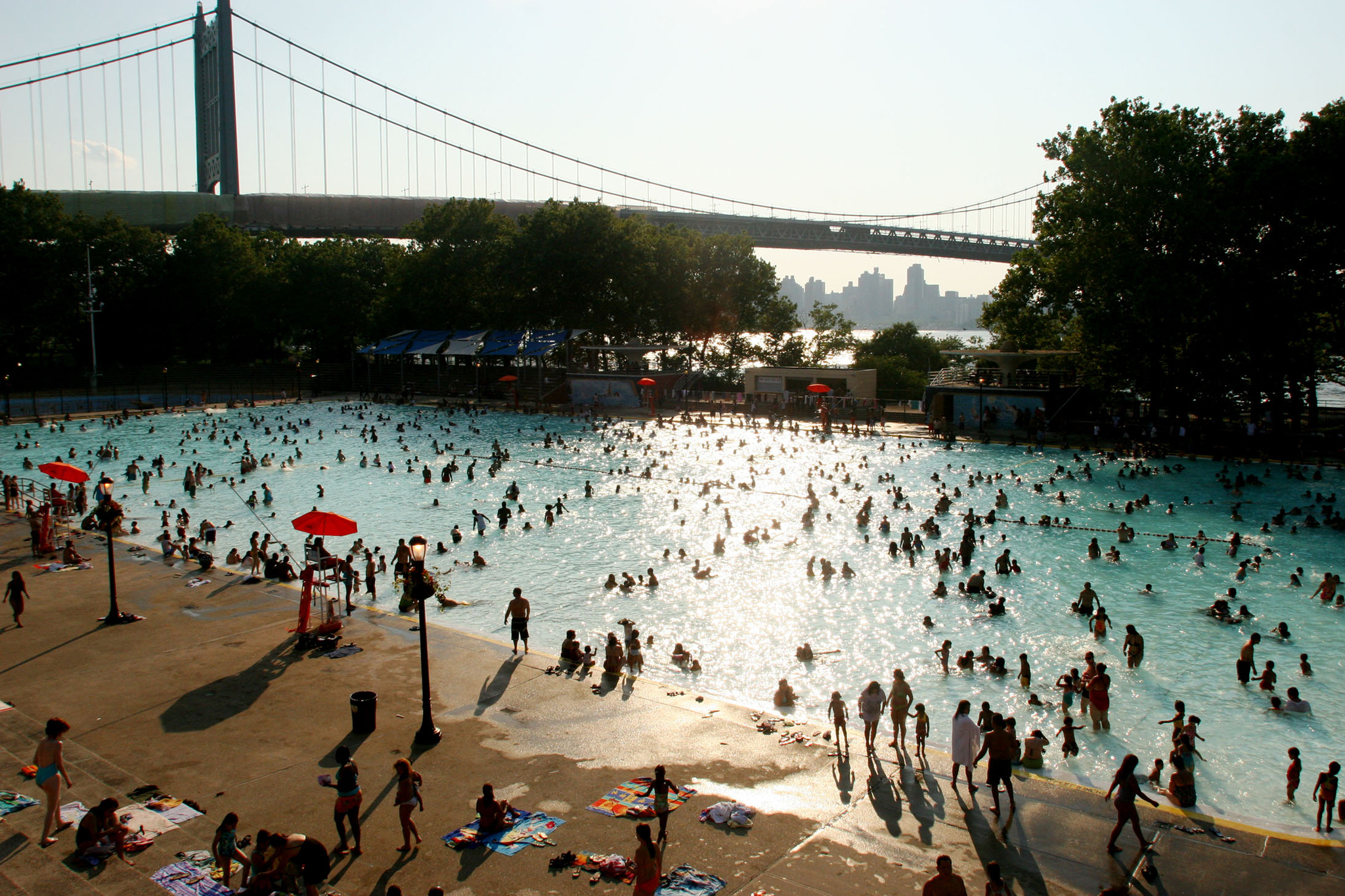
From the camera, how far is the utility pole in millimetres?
70188

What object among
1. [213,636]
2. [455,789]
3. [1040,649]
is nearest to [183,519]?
[213,636]

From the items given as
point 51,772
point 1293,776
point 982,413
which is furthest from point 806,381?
point 51,772

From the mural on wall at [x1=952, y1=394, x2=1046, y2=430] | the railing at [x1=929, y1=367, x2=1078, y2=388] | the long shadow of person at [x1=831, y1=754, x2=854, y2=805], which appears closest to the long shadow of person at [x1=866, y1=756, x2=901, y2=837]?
the long shadow of person at [x1=831, y1=754, x2=854, y2=805]

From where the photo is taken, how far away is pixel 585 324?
247ft

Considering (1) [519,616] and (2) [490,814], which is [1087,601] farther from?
(2) [490,814]

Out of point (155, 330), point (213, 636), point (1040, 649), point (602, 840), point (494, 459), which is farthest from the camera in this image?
point (155, 330)

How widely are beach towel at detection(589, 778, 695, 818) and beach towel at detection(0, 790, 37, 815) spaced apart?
662 centimetres

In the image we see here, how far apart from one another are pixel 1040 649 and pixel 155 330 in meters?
89.2

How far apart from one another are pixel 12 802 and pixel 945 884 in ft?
34.4

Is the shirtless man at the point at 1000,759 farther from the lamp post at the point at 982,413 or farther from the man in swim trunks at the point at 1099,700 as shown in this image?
the lamp post at the point at 982,413

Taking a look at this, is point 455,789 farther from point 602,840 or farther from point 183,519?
point 183,519

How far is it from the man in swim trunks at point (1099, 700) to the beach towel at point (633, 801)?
8089mm

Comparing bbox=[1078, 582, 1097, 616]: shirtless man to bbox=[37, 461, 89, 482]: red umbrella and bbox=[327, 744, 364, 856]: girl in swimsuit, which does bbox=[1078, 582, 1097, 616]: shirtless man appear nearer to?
bbox=[327, 744, 364, 856]: girl in swimsuit

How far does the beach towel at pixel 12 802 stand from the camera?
33.0 ft
